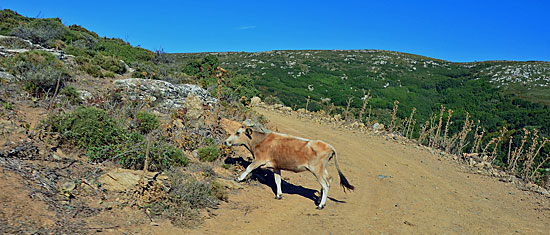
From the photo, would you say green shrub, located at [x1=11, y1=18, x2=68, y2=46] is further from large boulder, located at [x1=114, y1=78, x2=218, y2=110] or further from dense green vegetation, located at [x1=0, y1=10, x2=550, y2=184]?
large boulder, located at [x1=114, y1=78, x2=218, y2=110]

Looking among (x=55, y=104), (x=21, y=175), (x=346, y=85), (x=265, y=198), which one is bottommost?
(x=265, y=198)

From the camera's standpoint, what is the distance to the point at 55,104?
9.54 metres

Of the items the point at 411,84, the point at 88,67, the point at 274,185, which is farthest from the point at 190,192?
the point at 411,84

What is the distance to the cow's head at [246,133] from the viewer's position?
9031 mm

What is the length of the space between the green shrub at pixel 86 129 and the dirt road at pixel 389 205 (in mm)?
2990

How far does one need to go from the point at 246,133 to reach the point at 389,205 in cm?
410

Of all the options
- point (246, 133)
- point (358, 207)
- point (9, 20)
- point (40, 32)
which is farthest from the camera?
point (9, 20)

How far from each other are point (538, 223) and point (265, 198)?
7.18m

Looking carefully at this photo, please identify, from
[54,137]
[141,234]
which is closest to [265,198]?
[141,234]

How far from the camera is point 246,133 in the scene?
30.2ft

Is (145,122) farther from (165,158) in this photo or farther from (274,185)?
(274,185)

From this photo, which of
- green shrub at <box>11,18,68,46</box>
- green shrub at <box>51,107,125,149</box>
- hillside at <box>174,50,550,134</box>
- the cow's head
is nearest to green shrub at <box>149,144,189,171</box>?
green shrub at <box>51,107,125,149</box>

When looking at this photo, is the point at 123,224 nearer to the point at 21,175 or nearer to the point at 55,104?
the point at 21,175

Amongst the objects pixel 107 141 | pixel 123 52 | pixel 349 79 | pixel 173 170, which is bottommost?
pixel 173 170
